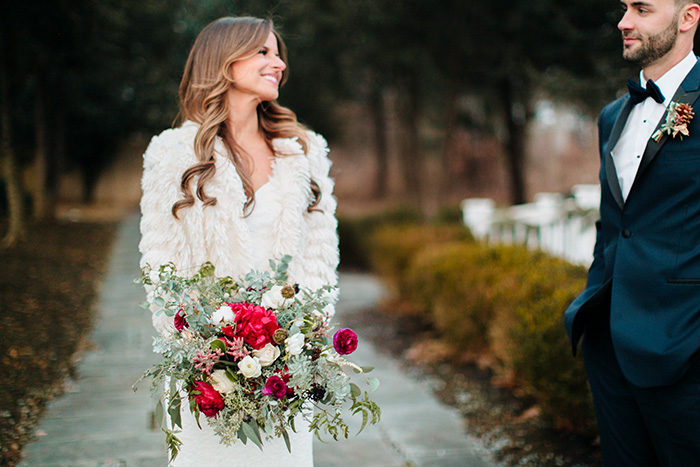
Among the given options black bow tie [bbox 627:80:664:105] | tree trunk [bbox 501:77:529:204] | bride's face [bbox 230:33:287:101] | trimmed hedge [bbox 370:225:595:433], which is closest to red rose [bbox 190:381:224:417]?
bride's face [bbox 230:33:287:101]

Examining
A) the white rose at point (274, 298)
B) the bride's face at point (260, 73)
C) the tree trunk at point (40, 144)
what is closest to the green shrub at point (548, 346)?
the white rose at point (274, 298)

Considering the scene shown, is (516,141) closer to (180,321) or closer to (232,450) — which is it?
(232,450)

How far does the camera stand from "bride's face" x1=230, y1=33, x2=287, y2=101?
97.9 inches

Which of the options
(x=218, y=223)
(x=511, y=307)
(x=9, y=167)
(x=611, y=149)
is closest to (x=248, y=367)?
(x=218, y=223)

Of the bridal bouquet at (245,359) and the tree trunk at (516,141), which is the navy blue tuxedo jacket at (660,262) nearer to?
the bridal bouquet at (245,359)

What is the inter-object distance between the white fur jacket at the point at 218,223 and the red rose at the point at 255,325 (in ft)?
1.40

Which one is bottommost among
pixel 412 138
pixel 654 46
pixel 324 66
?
pixel 654 46

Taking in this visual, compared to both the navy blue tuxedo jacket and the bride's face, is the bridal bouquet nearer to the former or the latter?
the bride's face

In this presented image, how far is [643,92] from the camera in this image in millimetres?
2342

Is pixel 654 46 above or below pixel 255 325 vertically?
above

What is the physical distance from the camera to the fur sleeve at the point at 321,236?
8.13 ft

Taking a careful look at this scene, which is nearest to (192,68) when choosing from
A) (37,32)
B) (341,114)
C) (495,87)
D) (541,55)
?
(37,32)

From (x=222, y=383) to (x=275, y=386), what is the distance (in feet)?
0.57

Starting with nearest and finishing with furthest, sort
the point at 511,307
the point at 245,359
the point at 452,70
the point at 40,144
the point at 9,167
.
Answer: the point at 245,359 < the point at 511,307 < the point at 9,167 < the point at 40,144 < the point at 452,70
